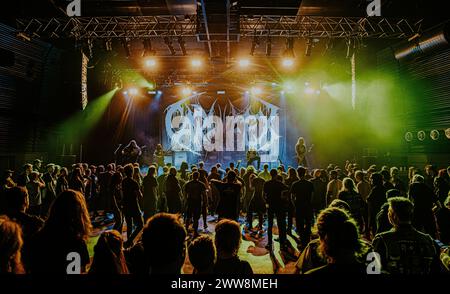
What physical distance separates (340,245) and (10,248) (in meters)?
2.27

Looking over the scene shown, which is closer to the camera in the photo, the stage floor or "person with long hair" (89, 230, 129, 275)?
"person with long hair" (89, 230, 129, 275)

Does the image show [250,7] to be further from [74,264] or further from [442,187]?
[74,264]

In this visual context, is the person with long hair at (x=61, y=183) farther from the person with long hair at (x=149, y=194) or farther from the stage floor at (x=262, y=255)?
the person with long hair at (x=149, y=194)

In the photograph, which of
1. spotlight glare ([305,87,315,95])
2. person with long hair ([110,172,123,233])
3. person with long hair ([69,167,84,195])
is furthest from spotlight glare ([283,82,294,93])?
person with long hair ([69,167,84,195])

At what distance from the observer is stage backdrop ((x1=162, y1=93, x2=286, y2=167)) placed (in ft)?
52.2

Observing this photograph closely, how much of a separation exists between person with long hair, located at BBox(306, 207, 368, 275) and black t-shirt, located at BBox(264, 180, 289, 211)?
351 cm

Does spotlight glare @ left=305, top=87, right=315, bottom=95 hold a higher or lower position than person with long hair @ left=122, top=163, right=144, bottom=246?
higher

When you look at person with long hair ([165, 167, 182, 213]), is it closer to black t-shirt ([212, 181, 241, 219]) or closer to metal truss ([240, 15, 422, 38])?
black t-shirt ([212, 181, 241, 219])

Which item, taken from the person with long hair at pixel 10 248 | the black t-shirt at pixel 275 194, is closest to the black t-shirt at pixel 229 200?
the black t-shirt at pixel 275 194

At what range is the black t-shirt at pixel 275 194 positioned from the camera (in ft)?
16.9

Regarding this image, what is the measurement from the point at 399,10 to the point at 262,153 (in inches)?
396

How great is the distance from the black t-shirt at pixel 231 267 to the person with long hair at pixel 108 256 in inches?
27.1

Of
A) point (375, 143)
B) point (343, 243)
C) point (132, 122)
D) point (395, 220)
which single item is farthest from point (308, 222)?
point (132, 122)

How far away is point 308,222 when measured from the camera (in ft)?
16.5
